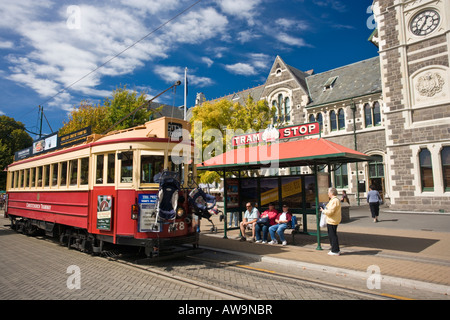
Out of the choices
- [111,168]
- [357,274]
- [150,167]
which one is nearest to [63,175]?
[111,168]

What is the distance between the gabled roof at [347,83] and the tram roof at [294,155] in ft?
56.5

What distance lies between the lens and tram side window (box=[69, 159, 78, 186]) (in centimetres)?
877

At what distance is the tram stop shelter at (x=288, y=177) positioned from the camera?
8805 millimetres

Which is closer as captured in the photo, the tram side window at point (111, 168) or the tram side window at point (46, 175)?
the tram side window at point (111, 168)

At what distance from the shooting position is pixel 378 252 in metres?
8.15

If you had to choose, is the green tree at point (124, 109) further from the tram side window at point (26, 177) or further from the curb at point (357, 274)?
the curb at point (357, 274)

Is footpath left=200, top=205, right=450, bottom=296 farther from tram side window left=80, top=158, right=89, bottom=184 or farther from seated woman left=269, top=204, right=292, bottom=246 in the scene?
tram side window left=80, top=158, right=89, bottom=184

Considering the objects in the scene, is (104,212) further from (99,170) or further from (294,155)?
(294,155)

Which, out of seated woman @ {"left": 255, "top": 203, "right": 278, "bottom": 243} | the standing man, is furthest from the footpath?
seated woman @ {"left": 255, "top": 203, "right": 278, "bottom": 243}

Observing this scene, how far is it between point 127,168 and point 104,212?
4.13ft

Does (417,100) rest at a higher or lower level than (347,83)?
lower

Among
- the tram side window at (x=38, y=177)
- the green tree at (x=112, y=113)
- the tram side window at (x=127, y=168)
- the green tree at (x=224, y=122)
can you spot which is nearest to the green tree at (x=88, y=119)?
the green tree at (x=112, y=113)
